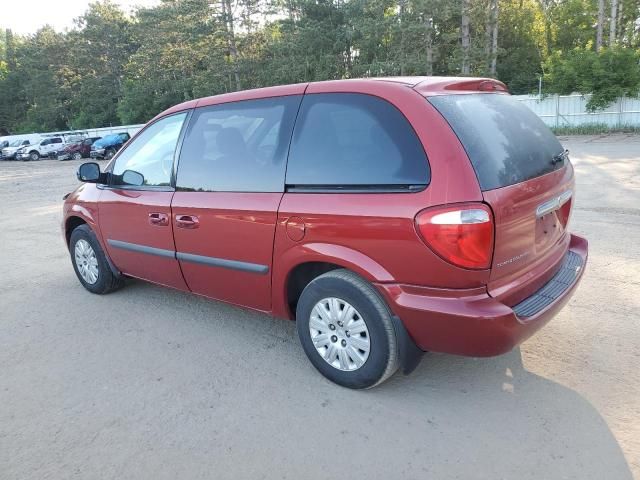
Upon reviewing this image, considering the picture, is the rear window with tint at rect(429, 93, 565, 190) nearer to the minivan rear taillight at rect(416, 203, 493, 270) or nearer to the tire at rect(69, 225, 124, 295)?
the minivan rear taillight at rect(416, 203, 493, 270)

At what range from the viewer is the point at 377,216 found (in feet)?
9.00

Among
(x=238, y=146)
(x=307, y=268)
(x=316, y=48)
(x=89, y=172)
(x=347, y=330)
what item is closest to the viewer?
(x=347, y=330)

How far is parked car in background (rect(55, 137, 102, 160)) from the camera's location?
111ft

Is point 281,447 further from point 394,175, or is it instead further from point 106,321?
point 106,321

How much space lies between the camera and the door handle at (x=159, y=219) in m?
3.98

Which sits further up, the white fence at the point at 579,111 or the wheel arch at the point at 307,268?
the wheel arch at the point at 307,268

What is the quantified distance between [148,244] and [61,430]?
169 cm

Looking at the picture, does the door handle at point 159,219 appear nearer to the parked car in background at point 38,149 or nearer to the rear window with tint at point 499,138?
the rear window with tint at point 499,138

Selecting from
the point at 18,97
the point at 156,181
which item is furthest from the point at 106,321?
the point at 18,97

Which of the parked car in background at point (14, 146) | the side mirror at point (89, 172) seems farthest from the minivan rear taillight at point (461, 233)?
the parked car in background at point (14, 146)

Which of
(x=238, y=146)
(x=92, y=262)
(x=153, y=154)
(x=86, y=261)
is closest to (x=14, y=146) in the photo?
(x=86, y=261)

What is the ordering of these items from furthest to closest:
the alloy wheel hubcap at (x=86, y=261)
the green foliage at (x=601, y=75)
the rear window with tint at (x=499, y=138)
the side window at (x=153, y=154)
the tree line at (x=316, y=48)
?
the tree line at (x=316, y=48) → the green foliage at (x=601, y=75) → the alloy wheel hubcap at (x=86, y=261) → the side window at (x=153, y=154) → the rear window with tint at (x=499, y=138)

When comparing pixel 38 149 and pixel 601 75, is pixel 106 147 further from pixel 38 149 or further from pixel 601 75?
pixel 601 75

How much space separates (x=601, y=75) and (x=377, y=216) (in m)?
25.4
